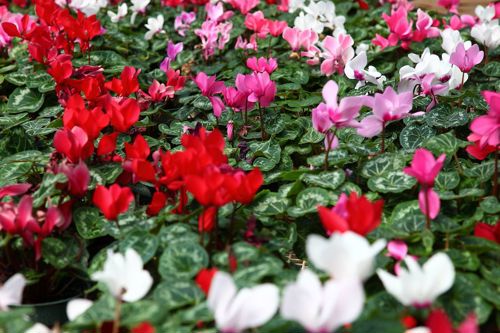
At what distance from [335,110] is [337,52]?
36.8 inches

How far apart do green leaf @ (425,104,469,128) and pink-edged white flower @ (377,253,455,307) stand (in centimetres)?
95

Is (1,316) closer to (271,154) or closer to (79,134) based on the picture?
(79,134)

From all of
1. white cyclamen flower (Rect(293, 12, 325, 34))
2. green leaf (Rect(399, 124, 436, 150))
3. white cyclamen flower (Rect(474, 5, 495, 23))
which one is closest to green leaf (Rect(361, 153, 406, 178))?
green leaf (Rect(399, 124, 436, 150))

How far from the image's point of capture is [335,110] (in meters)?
1.79

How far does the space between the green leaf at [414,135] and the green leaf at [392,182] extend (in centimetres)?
29

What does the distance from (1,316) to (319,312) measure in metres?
0.54

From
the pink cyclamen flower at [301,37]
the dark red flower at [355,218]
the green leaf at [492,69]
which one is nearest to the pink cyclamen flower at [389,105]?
the dark red flower at [355,218]

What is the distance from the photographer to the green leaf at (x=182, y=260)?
147 cm

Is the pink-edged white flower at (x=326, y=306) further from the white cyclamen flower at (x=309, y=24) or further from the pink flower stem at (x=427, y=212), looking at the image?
the white cyclamen flower at (x=309, y=24)

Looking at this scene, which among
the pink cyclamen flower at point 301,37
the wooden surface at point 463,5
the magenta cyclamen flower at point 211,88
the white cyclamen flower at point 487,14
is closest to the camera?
the magenta cyclamen flower at point 211,88

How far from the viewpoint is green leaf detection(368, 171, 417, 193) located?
6.04 feet

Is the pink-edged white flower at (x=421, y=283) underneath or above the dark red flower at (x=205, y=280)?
above

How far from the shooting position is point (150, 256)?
1554 millimetres

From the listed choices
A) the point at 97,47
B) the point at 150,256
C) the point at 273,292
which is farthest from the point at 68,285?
the point at 97,47
